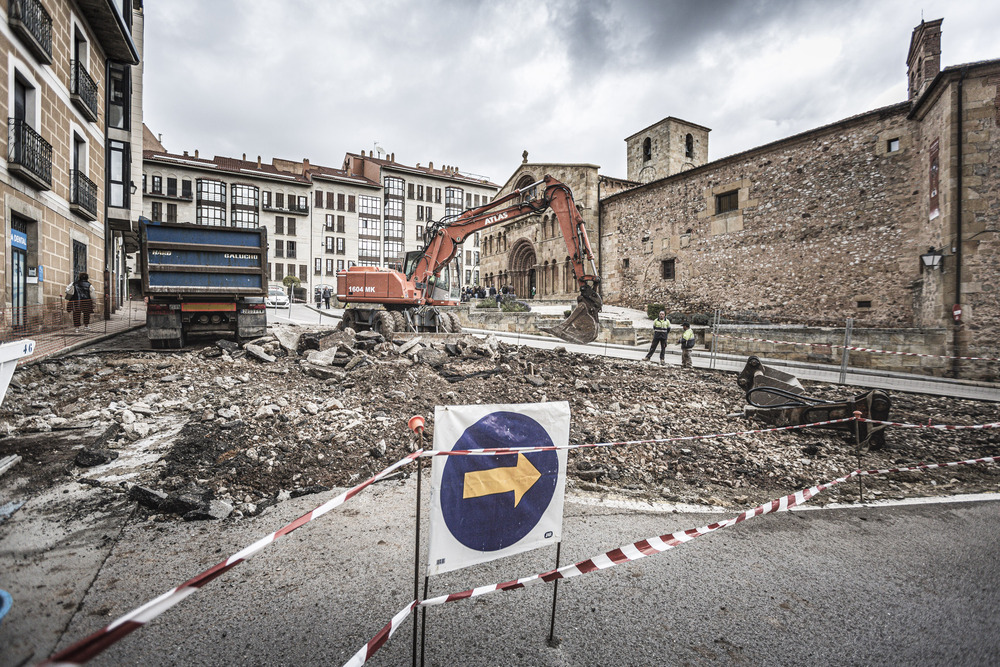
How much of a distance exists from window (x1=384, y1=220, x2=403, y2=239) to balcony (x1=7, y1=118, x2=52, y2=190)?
4359 centimetres

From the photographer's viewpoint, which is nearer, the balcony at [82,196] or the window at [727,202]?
the balcony at [82,196]

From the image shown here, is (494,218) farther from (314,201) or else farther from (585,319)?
(314,201)

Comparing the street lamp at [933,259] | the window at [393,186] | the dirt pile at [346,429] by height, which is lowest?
the dirt pile at [346,429]

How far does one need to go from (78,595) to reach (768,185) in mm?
23736

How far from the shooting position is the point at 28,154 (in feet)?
33.9

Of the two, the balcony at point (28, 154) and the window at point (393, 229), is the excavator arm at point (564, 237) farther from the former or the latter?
the window at point (393, 229)

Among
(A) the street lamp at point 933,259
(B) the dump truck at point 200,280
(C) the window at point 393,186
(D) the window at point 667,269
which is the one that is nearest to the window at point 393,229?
(C) the window at point 393,186

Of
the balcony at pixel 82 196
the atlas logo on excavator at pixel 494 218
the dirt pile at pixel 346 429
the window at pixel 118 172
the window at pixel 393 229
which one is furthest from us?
the window at pixel 393 229

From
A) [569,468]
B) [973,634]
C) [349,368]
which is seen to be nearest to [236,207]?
[349,368]

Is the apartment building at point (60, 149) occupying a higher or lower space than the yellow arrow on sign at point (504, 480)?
higher

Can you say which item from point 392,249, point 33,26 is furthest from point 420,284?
point 392,249

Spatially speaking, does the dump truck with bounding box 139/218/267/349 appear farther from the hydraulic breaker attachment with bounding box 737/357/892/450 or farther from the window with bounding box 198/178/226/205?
the window with bounding box 198/178/226/205

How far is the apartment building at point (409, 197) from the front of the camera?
54188mm

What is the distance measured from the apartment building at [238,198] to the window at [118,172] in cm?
3017
